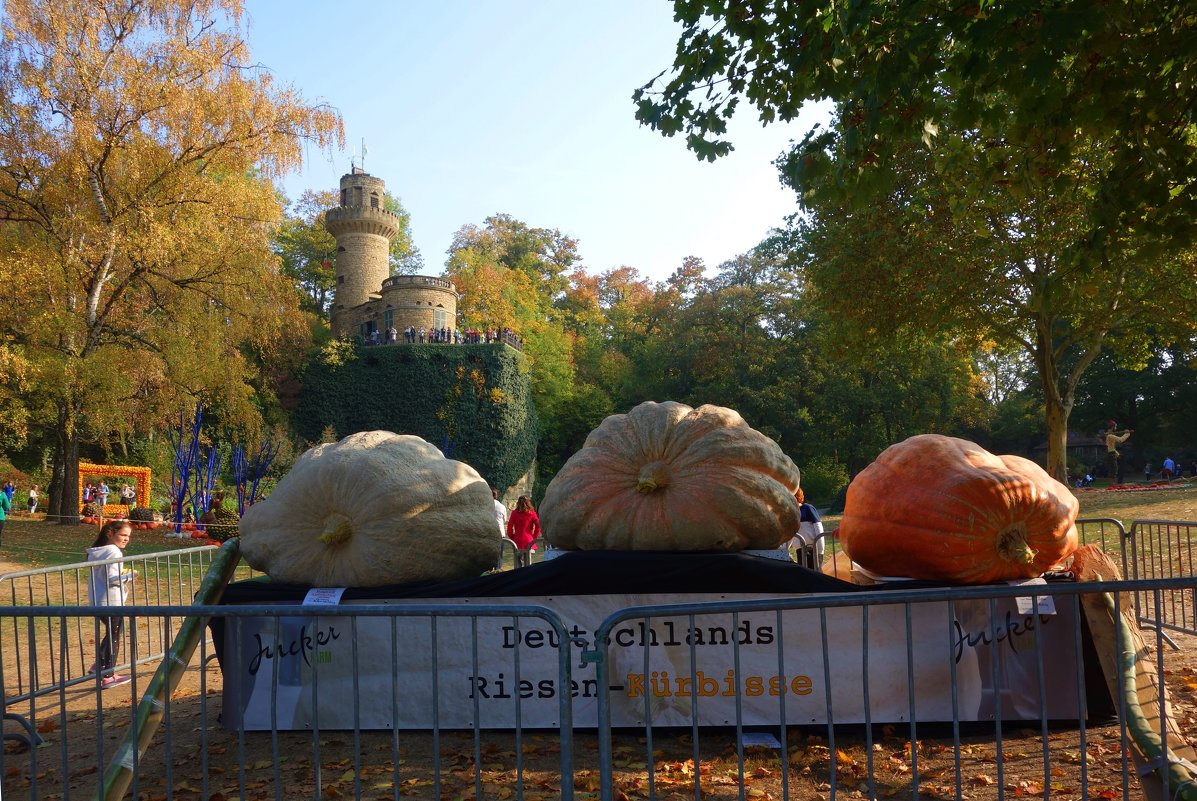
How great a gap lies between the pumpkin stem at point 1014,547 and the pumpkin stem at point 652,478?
2.06 meters

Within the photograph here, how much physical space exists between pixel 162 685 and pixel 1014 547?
5.01 meters

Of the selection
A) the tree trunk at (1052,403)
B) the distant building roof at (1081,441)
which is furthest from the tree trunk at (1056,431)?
the distant building roof at (1081,441)

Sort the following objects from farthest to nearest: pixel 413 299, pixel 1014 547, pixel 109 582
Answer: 1. pixel 413 299
2. pixel 109 582
3. pixel 1014 547

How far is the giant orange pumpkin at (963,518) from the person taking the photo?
532 centimetres

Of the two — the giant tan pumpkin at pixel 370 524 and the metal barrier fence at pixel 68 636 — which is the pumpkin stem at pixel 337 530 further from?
the metal barrier fence at pixel 68 636

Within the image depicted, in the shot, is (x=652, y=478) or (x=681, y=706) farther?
(x=652, y=478)

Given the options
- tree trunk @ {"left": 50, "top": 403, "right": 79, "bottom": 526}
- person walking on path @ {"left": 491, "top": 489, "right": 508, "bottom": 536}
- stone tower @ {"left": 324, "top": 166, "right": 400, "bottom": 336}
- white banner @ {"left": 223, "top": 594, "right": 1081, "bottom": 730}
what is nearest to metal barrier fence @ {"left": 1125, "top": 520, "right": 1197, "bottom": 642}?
white banner @ {"left": 223, "top": 594, "right": 1081, "bottom": 730}

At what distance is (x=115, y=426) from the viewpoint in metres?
22.5

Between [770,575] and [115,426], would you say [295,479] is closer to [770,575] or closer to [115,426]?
[770,575]

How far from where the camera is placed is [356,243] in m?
50.7

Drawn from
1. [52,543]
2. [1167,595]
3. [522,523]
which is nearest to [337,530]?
[522,523]

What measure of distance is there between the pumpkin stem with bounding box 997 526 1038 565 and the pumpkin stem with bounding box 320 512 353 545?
3.98 metres

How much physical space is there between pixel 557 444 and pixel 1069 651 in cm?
4782

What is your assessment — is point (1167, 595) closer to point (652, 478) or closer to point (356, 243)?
point (652, 478)
